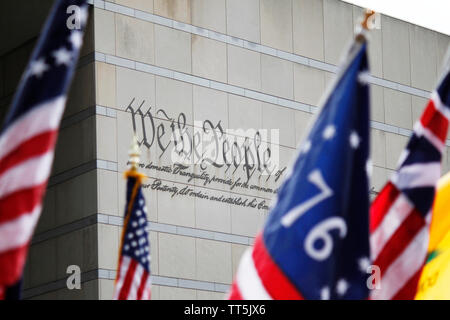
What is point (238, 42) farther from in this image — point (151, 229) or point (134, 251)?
point (134, 251)

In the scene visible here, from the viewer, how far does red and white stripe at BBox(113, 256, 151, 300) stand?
1286cm

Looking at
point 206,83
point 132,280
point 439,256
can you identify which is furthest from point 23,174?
point 206,83

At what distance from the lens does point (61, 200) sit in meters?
30.4

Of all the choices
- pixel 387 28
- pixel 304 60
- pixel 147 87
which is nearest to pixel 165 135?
pixel 147 87

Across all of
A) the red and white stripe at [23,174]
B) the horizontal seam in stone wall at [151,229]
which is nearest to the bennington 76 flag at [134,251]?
the red and white stripe at [23,174]

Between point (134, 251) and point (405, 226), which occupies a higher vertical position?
point (134, 251)

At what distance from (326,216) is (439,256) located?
131 inches

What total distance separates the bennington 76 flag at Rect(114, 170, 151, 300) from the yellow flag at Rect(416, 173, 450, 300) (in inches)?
130

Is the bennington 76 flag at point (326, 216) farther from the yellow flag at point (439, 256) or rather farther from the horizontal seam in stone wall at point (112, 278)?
the horizontal seam in stone wall at point (112, 278)

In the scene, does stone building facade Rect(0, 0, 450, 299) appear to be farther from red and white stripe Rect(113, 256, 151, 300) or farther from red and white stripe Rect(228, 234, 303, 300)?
red and white stripe Rect(228, 234, 303, 300)

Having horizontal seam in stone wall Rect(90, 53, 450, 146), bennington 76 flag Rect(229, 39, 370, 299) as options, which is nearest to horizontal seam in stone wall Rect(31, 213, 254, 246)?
horizontal seam in stone wall Rect(90, 53, 450, 146)

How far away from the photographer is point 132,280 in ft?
42.4
